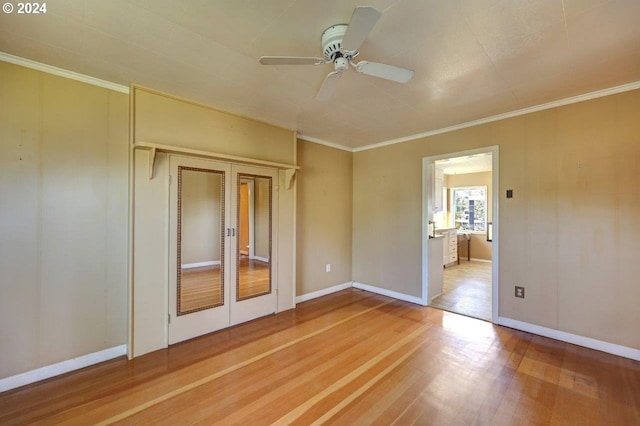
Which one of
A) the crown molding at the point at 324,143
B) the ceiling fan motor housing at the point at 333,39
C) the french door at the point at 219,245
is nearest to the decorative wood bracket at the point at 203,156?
the french door at the point at 219,245

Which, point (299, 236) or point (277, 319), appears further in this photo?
point (299, 236)

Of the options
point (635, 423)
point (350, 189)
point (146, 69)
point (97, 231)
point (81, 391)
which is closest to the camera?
point (635, 423)

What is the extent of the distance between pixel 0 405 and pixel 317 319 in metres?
2.66

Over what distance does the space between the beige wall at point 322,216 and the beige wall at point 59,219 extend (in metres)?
2.24

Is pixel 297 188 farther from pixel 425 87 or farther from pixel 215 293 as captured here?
pixel 425 87

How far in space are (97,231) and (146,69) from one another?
4.85ft

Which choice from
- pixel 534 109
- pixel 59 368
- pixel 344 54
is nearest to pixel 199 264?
pixel 59 368

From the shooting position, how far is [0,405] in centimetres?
184

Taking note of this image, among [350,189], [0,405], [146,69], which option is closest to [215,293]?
[0,405]

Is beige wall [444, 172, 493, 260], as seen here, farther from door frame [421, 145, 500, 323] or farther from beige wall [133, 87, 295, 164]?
beige wall [133, 87, 295, 164]

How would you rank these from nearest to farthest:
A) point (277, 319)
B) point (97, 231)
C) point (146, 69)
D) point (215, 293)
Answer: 1. point (146, 69)
2. point (97, 231)
3. point (215, 293)
4. point (277, 319)

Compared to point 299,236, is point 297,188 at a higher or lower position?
higher

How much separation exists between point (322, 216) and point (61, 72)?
10.9ft

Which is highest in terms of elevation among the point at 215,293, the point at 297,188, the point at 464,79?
the point at 464,79
